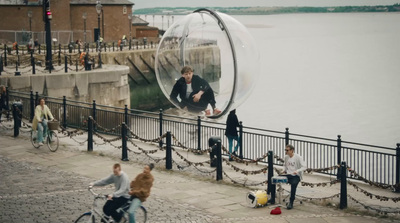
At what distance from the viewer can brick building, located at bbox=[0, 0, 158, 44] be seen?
69.4m

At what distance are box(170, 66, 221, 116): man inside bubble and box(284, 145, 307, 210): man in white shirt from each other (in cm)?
174

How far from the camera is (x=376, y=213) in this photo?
13031 mm

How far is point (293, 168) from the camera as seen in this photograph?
518 inches

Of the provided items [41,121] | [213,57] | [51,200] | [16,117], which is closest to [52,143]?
[41,121]

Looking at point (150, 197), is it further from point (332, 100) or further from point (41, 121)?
point (332, 100)

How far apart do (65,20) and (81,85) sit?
43597 millimetres

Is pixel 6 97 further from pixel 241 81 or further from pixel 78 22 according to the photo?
pixel 78 22

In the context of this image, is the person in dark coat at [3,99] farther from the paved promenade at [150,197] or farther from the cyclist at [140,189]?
the cyclist at [140,189]

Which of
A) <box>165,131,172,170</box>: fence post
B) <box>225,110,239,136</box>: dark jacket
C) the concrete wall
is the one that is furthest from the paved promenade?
the concrete wall

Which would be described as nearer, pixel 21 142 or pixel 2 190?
pixel 2 190

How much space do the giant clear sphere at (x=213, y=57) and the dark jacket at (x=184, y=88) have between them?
22 millimetres

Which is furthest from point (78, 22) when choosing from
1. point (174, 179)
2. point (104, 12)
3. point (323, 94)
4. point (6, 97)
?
point (174, 179)

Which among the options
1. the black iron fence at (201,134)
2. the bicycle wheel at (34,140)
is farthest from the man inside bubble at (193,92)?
the bicycle wheel at (34,140)

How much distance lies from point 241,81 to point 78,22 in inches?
2603
